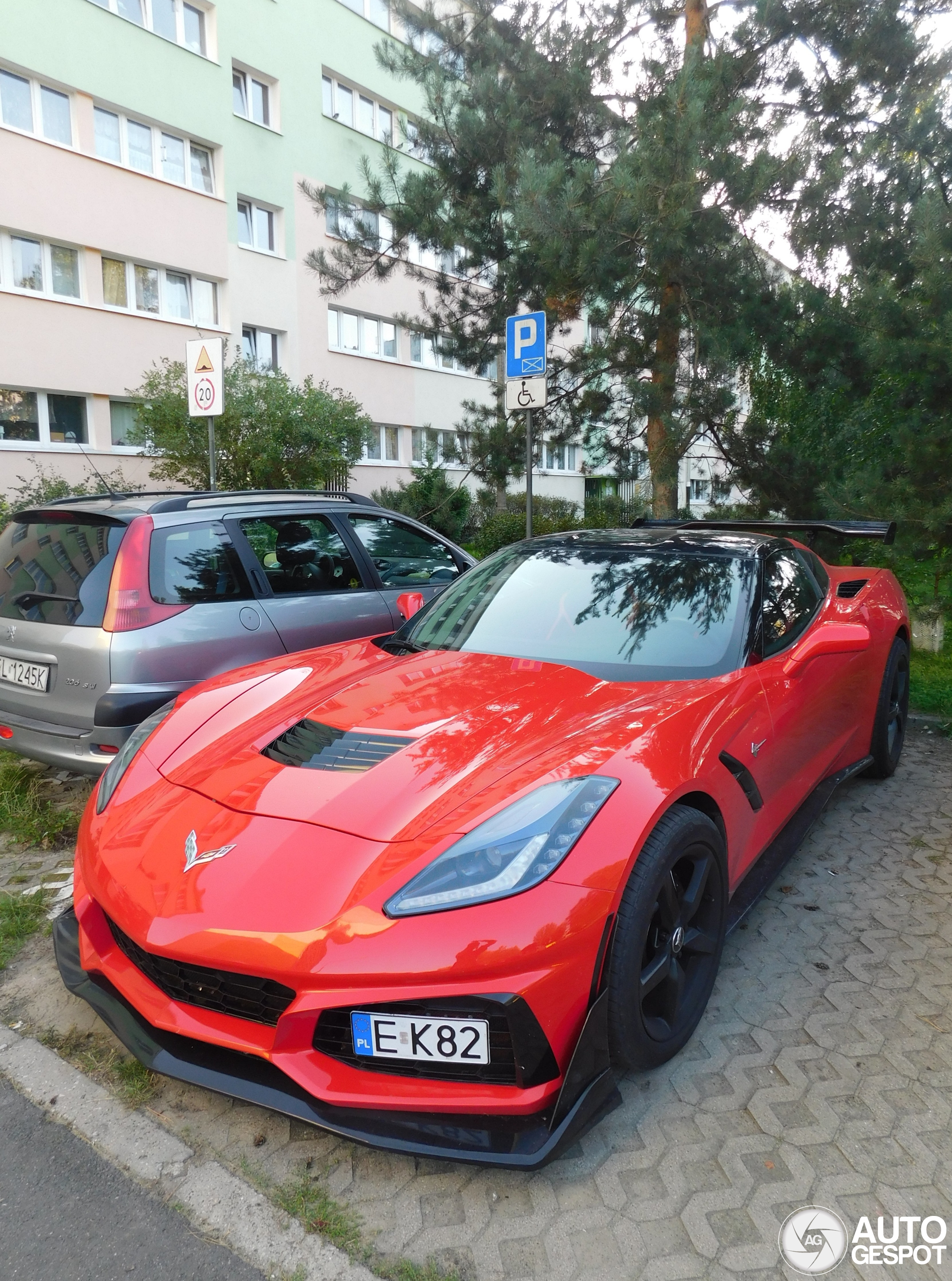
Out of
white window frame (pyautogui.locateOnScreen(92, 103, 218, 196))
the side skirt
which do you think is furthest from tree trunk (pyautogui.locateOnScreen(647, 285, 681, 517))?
white window frame (pyautogui.locateOnScreen(92, 103, 218, 196))

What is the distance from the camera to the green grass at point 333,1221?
1.83 metres

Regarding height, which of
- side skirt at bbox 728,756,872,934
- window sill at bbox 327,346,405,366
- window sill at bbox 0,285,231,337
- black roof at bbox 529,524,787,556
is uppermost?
window sill at bbox 327,346,405,366

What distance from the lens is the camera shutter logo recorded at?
1829mm

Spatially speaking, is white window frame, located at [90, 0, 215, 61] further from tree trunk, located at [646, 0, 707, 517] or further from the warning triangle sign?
the warning triangle sign

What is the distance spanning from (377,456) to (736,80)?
16.3m

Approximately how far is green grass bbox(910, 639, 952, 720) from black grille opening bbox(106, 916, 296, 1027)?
5430 mm

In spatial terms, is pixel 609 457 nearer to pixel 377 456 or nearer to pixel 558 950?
pixel 558 950

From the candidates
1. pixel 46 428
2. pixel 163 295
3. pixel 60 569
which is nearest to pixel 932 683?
pixel 60 569

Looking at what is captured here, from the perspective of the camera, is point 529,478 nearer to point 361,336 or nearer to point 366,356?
point 366,356

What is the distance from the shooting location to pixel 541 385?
689cm

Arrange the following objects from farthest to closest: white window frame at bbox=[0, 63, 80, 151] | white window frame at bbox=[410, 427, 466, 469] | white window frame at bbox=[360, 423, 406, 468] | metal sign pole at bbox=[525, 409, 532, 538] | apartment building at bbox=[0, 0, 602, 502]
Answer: white window frame at bbox=[360, 423, 406, 468] < apartment building at bbox=[0, 0, 602, 502] < white window frame at bbox=[0, 63, 80, 151] < white window frame at bbox=[410, 427, 466, 469] < metal sign pole at bbox=[525, 409, 532, 538]

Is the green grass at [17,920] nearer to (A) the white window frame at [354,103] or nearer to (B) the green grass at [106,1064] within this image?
(B) the green grass at [106,1064]

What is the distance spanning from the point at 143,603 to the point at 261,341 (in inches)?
697

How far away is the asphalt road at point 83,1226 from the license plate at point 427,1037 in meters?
0.51
